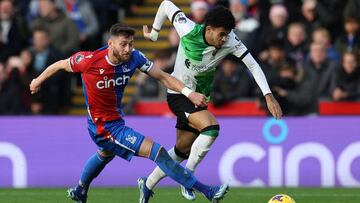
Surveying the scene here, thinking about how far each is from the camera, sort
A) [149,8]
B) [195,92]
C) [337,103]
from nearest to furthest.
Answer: [195,92], [337,103], [149,8]

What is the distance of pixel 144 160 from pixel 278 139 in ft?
6.59

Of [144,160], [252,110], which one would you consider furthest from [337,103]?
[144,160]

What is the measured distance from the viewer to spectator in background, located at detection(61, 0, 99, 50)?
785 inches

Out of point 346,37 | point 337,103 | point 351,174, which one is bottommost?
point 351,174

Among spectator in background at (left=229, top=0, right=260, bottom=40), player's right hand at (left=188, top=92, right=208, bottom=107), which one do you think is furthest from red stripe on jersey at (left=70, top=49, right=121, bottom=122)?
spectator in background at (left=229, top=0, right=260, bottom=40)

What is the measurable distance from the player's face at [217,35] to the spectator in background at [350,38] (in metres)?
5.74

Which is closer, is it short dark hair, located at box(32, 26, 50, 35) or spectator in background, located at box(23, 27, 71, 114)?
spectator in background, located at box(23, 27, 71, 114)

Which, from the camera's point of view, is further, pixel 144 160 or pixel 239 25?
pixel 239 25

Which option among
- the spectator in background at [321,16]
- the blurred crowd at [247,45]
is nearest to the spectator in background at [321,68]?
the blurred crowd at [247,45]

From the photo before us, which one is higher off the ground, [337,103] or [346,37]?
[346,37]

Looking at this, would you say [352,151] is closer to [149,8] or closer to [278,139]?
[278,139]

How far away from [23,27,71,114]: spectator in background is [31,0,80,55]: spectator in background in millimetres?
197

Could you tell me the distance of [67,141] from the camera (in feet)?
54.7

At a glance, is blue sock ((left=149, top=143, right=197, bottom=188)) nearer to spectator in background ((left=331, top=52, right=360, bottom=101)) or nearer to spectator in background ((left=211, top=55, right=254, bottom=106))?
spectator in background ((left=211, top=55, right=254, bottom=106))
